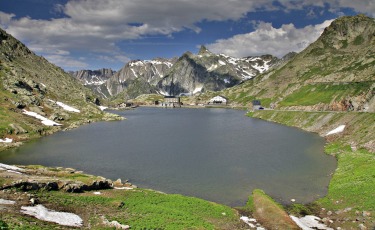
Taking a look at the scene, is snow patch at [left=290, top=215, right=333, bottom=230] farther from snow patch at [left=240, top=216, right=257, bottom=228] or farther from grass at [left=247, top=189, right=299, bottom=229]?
snow patch at [left=240, top=216, right=257, bottom=228]

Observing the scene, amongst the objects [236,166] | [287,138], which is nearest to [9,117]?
[236,166]

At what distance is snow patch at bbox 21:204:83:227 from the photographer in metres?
39.0

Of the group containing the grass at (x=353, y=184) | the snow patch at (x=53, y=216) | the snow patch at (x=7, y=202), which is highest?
the snow patch at (x=7, y=202)

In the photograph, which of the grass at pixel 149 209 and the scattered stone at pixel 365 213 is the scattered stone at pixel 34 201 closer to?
the grass at pixel 149 209

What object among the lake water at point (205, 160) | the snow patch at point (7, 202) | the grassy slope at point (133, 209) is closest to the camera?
the snow patch at point (7, 202)

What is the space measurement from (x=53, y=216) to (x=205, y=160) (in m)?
59.2

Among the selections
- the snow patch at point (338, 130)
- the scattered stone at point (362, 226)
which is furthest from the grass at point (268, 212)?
the snow patch at point (338, 130)

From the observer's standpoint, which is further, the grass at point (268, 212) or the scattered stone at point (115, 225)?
the grass at point (268, 212)

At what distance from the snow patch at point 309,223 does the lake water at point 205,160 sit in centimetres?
918

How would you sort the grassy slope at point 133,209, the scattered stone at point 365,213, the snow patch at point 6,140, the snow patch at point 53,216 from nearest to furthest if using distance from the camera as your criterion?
the snow patch at point 53,216
the grassy slope at point 133,209
the scattered stone at point 365,213
the snow patch at point 6,140

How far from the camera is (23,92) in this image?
641 ft

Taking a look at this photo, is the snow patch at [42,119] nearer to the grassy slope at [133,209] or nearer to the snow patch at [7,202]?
the grassy slope at [133,209]

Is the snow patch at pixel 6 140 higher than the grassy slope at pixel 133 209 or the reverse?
higher

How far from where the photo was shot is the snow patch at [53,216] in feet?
128
